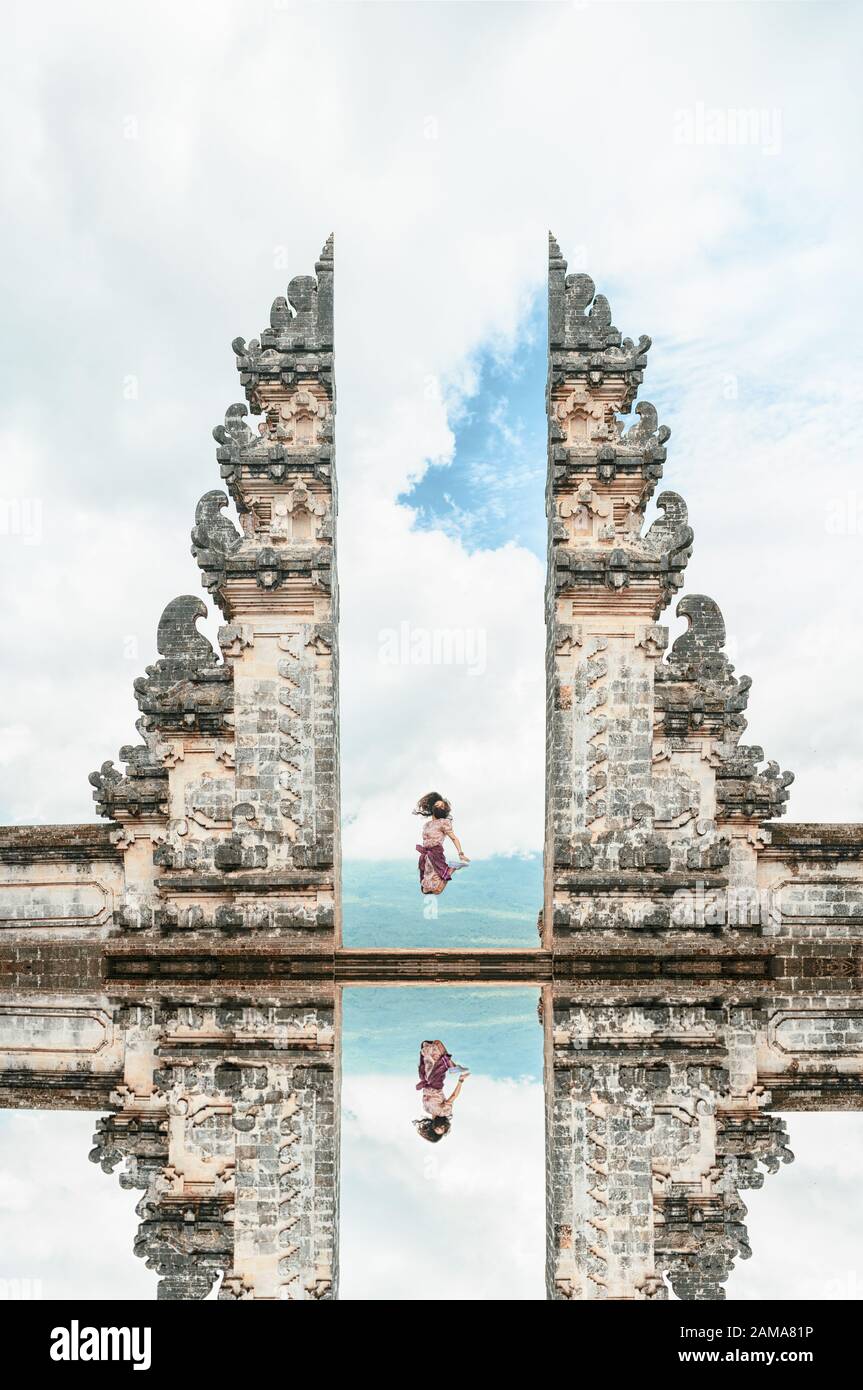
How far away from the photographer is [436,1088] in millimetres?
11617

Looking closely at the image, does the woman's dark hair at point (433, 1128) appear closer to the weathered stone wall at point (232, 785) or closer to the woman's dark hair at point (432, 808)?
the weathered stone wall at point (232, 785)

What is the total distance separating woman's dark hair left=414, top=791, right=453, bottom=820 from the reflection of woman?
9.62 feet

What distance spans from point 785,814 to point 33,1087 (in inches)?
358

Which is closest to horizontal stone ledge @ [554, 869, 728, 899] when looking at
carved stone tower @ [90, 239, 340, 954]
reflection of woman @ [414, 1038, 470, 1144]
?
reflection of woman @ [414, 1038, 470, 1144]

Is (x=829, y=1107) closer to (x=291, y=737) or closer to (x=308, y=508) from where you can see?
(x=291, y=737)

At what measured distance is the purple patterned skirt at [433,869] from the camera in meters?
15.0

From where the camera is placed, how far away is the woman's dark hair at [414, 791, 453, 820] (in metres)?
14.9

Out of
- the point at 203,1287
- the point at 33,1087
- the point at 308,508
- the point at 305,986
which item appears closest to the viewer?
the point at 203,1287

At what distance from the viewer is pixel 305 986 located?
525 inches

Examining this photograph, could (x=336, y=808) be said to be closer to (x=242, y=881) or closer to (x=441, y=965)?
(x=242, y=881)

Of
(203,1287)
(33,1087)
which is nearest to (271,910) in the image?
(33,1087)

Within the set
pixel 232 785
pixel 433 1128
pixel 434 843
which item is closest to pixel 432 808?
pixel 434 843

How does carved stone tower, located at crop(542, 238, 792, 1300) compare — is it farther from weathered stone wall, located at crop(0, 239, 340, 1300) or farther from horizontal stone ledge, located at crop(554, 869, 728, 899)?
weathered stone wall, located at crop(0, 239, 340, 1300)

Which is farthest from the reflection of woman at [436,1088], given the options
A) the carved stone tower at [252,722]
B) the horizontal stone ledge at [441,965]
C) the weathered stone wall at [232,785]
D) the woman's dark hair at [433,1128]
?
the carved stone tower at [252,722]
